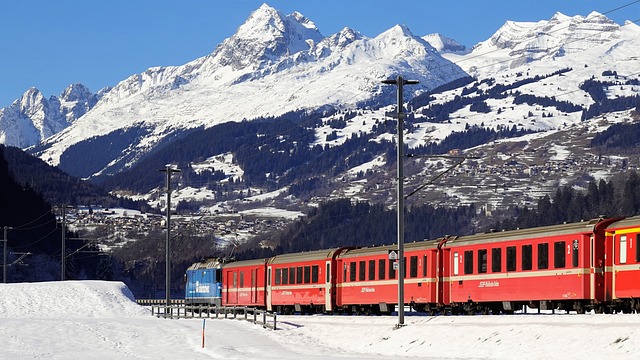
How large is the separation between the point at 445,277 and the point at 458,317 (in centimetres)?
594

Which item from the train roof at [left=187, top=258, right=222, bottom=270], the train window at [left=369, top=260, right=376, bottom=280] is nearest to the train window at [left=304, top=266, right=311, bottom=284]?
the train window at [left=369, top=260, right=376, bottom=280]

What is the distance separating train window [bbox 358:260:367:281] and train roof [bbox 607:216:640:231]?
22268mm

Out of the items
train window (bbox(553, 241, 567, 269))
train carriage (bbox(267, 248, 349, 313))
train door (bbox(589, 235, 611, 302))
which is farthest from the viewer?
train carriage (bbox(267, 248, 349, 313))

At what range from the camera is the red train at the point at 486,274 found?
46.3m

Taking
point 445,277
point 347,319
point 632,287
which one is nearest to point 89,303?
point 347,319

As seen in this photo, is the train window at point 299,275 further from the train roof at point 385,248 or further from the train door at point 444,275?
the train door at point 444,275

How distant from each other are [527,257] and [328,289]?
854 inches

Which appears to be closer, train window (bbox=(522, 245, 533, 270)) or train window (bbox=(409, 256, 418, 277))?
train window (bbox=(522, 245, 533, 270))

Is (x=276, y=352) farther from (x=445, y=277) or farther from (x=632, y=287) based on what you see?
(x=632, y=287)

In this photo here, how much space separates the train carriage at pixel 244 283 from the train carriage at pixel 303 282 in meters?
1.50

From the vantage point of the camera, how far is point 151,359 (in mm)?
47094

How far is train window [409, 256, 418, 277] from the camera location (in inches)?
2400

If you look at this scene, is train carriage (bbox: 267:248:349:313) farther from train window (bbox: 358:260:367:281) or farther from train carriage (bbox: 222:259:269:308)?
train window (bbox: 358:260:367:281)

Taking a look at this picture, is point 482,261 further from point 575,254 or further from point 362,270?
point 362,270
